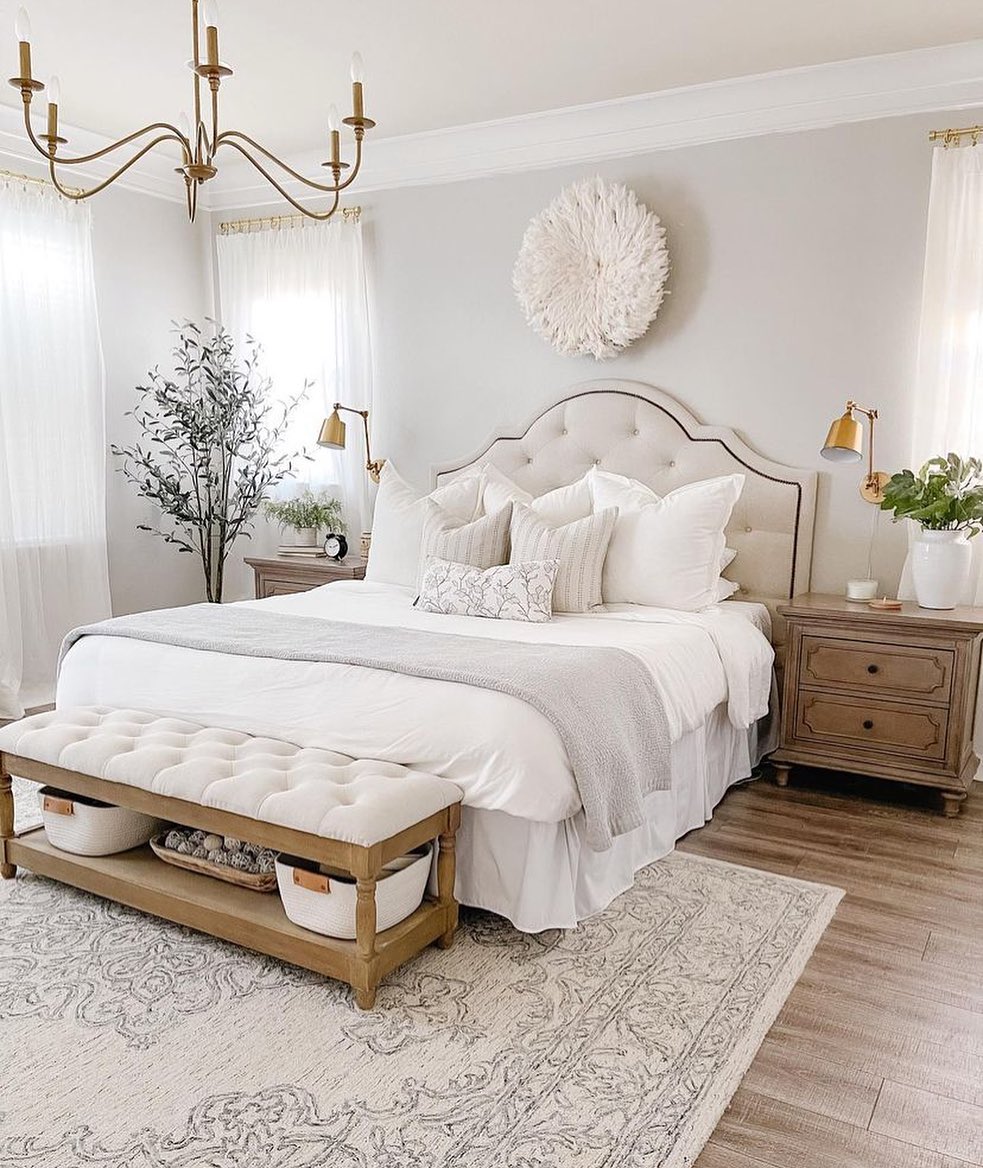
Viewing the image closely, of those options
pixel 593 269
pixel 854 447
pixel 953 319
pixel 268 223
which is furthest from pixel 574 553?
pixel 268 223

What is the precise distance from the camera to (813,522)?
414cm

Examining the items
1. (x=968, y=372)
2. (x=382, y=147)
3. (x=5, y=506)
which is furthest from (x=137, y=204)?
(x=968, y=372)

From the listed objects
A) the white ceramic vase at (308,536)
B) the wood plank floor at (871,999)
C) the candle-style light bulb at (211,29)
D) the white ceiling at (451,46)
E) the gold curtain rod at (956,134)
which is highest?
the white ceiling at (451,46)

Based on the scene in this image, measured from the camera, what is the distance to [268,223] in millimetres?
5441

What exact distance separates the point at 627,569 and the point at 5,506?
116 inches

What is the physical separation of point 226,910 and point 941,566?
8.90 ft

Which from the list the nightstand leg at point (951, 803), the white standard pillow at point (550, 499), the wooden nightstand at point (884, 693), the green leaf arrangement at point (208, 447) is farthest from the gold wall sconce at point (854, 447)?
the green leaf arrangement at point (208, 447)

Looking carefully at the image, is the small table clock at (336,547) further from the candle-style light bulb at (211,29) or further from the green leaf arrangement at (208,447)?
the candle-style light bulb at (211,29)

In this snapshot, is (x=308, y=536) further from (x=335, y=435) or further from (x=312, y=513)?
(x=335, y=435)

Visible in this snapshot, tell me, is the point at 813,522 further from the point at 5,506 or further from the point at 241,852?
the point at 5,506

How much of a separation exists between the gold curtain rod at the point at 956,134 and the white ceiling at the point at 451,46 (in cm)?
30

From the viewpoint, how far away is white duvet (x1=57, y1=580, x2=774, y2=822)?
2508mm

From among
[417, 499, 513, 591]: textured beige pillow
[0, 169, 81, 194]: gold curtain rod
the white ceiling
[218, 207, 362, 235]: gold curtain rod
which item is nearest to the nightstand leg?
[417, 499, 513, 591]: textured beige pillow

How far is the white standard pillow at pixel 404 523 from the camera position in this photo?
438cm
